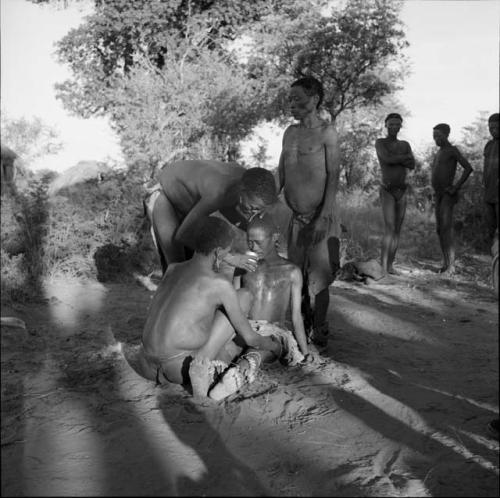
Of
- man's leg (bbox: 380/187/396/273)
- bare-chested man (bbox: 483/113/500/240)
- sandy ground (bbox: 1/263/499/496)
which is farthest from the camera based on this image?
man's leg (bbox: 380/187/396/273)

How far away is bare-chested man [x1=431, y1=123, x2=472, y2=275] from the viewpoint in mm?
7770

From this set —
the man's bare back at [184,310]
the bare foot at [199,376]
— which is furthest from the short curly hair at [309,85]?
the bare foot at [199,376]

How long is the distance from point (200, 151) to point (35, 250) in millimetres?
9554

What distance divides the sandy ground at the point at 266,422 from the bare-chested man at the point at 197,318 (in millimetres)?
189

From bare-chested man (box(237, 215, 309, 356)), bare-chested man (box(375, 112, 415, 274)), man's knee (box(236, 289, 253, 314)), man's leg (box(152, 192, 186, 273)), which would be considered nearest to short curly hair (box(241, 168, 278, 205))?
bare-chested man (box(237, 215, 309, 356))

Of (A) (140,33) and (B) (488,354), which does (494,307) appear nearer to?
(B) (488,354)

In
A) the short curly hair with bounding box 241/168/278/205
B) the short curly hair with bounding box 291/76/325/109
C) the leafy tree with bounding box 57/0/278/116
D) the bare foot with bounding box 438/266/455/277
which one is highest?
the leafy tree with bounding box 57/0/278/116

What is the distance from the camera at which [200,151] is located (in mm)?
16250

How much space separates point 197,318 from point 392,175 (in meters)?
4.96

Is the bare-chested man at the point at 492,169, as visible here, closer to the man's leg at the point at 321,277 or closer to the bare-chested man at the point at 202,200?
the man's leg at the point at 321,277

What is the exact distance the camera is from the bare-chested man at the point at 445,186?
Result: 25.5 ft

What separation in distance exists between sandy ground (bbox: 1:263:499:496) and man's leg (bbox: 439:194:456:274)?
2947 millimetres

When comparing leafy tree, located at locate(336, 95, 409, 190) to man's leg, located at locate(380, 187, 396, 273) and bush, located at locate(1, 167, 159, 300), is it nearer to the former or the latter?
man's leg, located at locate(380, 187, 396, 273)

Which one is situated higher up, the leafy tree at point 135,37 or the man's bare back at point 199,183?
the leafy tree at point 135,37
